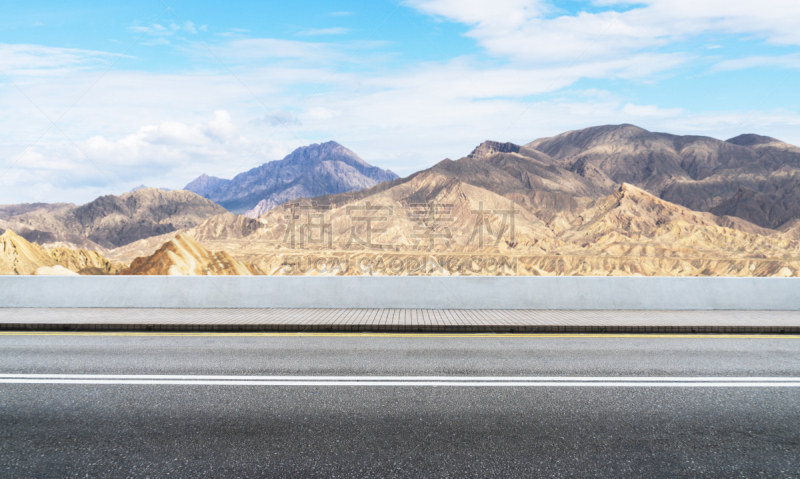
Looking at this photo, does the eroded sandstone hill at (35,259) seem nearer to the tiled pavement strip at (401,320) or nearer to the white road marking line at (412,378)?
the tiled pavement strip at (401,320)

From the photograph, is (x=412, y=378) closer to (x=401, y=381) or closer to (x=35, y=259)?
(x=401, y=381)

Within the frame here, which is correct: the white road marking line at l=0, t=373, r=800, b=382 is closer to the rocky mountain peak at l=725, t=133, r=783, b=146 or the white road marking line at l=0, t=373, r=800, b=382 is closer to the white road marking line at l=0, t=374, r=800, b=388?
the white road marking line at l=0, t=374, r=800, b=388

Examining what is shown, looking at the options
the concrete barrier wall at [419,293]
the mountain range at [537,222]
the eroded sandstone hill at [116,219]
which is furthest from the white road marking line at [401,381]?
the eroded sandstone hill at [116,219]

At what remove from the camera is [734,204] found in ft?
274

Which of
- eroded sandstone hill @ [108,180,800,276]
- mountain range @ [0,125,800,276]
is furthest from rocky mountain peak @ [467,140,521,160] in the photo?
eroded sandstone hill @ [108,180,800,276]

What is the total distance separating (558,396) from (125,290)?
924cm

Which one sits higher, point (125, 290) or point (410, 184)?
point (410, 184)

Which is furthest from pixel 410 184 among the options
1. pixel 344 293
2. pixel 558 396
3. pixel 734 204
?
pixel 558 396

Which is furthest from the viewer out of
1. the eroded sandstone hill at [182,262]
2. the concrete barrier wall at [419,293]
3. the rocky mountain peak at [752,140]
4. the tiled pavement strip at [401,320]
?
the rocky mountain peak at [752,140]

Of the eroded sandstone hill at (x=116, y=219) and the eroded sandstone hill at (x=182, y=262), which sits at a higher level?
the eroded sandstone hill at (x=116, y=219)

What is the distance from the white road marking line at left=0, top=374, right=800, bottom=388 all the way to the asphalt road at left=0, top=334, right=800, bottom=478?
4.7 inches

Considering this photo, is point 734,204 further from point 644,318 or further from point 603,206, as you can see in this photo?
point 644,318

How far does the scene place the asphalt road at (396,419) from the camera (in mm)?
3652

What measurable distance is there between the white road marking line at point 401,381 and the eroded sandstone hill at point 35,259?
86.0ft
